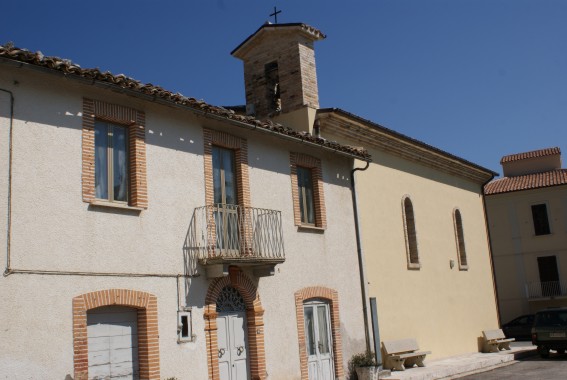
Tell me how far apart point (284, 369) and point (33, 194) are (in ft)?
20.8

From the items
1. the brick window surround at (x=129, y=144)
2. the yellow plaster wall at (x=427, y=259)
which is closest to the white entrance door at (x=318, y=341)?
the yellow plaster wall at (x=427, y=259)

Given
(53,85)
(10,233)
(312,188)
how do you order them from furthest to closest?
(312,188) < (53,85) < (10,233)

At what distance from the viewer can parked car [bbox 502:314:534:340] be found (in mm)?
31781

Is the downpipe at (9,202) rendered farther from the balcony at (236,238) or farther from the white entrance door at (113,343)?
the balcony at (236,238)

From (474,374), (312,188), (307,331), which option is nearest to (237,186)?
(312,188)

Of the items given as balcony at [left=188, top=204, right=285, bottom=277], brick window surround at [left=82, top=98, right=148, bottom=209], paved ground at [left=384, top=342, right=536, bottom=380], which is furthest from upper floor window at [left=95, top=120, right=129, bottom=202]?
paved ground at [left=384, top=342, right=536, bottom=380]

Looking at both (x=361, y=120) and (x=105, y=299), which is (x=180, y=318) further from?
(x=361, y=120)

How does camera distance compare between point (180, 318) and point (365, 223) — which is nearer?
point (180, 318)

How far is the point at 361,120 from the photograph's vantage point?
16.5 meters

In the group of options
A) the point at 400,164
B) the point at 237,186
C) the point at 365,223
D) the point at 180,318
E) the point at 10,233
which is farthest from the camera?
the point at 400,164

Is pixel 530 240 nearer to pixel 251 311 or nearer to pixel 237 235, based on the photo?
pixel 251 311

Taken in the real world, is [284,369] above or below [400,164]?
below

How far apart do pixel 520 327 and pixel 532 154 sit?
12005 millimetres

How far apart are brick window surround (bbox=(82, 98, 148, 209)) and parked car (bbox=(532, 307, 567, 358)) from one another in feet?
49.7
